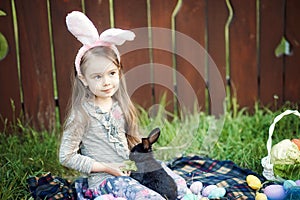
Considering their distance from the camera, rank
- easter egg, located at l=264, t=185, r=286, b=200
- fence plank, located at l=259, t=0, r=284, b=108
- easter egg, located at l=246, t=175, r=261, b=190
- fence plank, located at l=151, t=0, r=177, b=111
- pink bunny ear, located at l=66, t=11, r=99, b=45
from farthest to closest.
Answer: fence plank, located at l=259, t=0, r=284, b=108
fence plank, located at l=151, t=0, r=177, b=111
easter egg, located at l=246, t=175, r=261, b=190
easter egg, located at l=264, t=185, r=286, b=200
pink bunny ear, located at l=66, t=11, r=99, b=45

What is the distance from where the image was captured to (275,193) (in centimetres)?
231

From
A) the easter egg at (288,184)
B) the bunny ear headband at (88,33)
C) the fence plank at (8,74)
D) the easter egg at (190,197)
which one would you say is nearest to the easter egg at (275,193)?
the easter egg at (288,184)

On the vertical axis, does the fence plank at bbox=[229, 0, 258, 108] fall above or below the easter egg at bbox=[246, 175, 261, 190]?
above

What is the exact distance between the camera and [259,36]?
320 cm

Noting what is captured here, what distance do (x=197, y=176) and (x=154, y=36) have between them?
0.83 metres

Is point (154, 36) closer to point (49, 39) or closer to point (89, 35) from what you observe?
point (49, 39)

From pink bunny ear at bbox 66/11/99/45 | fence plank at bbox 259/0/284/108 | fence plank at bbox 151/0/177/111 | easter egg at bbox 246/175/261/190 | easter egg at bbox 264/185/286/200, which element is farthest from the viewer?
fence plank at bbox 259/0/284/108

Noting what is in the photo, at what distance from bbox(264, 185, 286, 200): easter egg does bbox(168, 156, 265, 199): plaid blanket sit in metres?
0.07

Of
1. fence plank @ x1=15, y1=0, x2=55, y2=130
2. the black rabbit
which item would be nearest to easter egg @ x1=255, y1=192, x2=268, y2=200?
the black rabbit

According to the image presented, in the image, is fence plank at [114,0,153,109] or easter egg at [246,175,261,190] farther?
fence plank at [114,0,153,109]

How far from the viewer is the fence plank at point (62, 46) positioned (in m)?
2.91

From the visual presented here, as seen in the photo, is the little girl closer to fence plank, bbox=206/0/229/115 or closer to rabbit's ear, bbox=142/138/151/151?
rabbit's ear, bbox=142/138/151/151

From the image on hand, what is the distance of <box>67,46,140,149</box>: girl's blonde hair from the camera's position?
2.23m

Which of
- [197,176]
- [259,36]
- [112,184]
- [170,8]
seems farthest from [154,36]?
[112,184]
